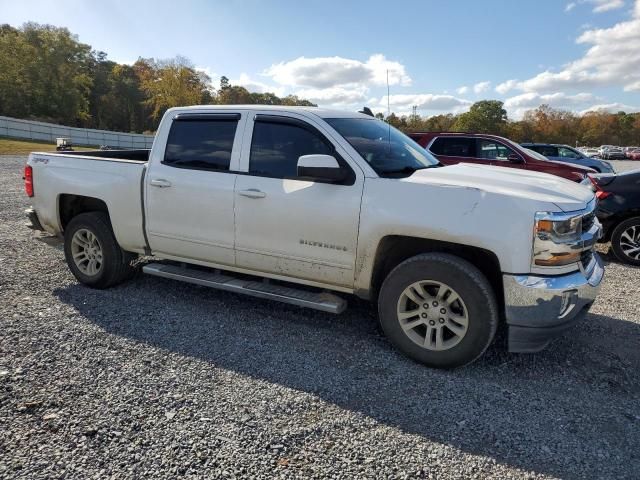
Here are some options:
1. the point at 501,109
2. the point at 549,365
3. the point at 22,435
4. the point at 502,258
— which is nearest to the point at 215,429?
the point at 22,435

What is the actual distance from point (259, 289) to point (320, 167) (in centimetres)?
128

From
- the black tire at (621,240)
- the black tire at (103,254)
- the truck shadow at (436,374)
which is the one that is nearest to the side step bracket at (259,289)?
the truck shadow at (436,374)

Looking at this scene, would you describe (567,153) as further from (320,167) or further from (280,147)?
(320,167)

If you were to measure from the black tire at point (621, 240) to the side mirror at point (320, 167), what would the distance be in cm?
540

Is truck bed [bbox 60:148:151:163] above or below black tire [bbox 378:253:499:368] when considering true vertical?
above

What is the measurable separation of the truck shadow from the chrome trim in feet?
1.74

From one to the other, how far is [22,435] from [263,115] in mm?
3047

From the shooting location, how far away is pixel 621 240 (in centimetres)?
701

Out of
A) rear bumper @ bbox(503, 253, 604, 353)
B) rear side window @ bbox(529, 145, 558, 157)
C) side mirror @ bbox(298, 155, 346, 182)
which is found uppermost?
rear side window @ bbox(529, 145, 558, 157)

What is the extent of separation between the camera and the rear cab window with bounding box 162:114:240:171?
4461mm

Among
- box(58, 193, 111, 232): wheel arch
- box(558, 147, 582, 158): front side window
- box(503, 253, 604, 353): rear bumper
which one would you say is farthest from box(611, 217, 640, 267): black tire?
box(558, 147, 582, 158): front side window

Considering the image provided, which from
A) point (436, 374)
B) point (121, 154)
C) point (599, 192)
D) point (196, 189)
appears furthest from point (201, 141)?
point (599, 192)

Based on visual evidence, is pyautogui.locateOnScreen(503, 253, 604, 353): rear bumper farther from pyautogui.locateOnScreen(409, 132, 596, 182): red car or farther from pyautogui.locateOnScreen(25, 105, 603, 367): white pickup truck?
pyautogui.locateOnScreen(409, 132, 596, 182): red car

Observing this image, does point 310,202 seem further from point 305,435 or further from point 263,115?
point 305,435
